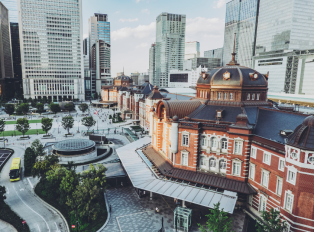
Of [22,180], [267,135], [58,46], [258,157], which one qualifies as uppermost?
[58,46]

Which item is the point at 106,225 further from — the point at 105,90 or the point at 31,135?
the point at 105,90

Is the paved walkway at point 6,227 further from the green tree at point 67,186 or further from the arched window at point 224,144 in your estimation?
the arched window at point 224,144

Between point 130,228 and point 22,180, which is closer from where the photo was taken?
point 130,228

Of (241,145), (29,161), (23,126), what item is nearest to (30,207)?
(29,161)

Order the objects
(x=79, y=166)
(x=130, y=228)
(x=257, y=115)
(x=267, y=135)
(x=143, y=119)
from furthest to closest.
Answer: (x=143, y=119) → (x=79, y=166) → (x=257, y=115) → (x=267, y=135) → (x=130, y=228)

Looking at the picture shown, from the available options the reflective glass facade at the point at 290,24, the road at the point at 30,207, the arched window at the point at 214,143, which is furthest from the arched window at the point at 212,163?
the reflective glass facade at the point at 290,24

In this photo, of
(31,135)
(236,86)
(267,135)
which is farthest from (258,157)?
(31,135)

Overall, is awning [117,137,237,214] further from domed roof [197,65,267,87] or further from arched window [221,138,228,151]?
domed roof [197,65,267,87]
